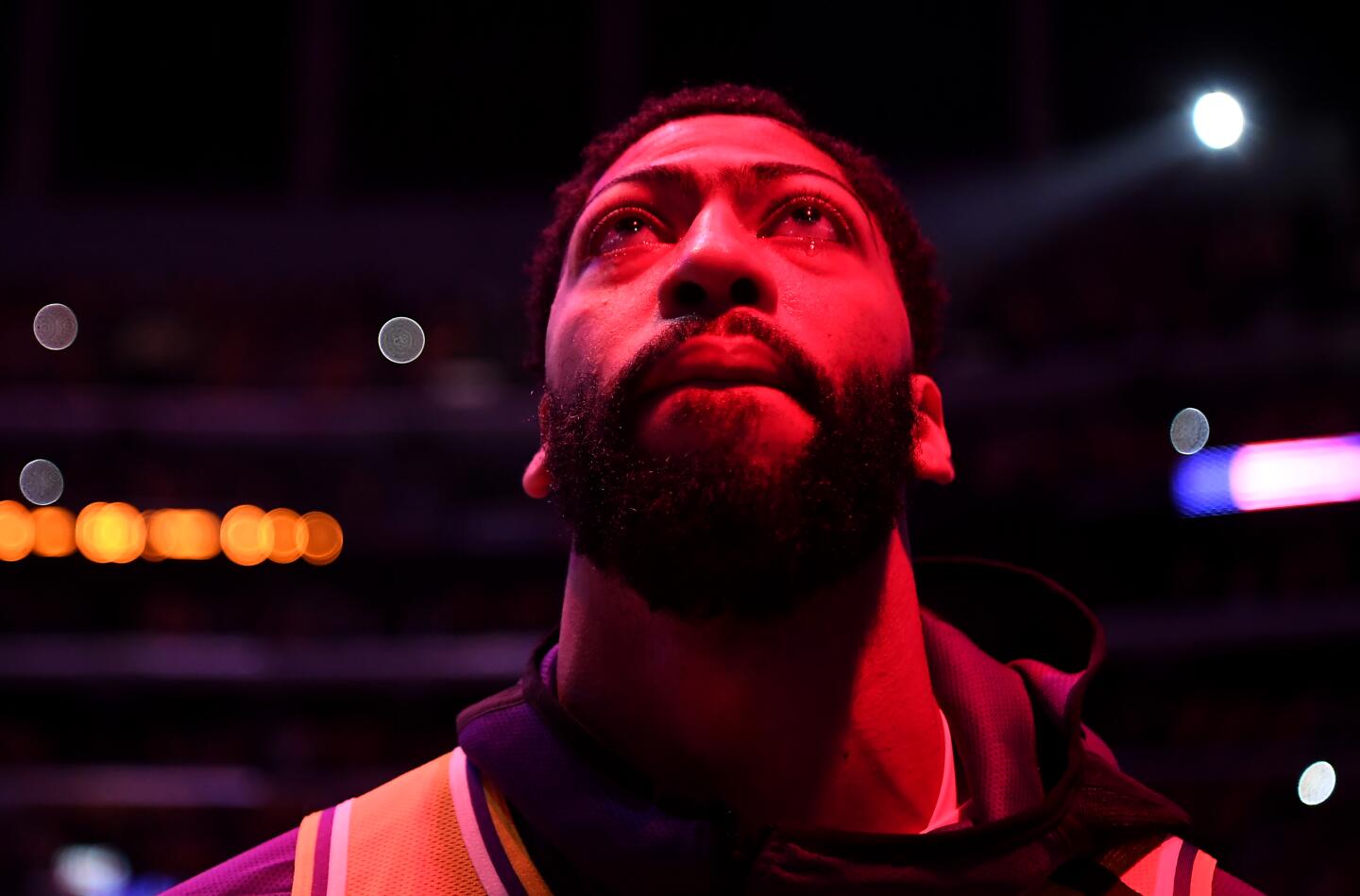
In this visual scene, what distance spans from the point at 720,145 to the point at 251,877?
1.08m

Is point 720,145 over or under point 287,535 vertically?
over

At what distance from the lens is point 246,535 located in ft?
21.5

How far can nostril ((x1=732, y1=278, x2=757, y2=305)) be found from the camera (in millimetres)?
1256

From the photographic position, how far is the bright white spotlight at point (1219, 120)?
254cm

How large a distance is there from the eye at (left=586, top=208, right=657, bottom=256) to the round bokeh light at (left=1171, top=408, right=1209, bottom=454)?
173 inches

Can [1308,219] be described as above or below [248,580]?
above

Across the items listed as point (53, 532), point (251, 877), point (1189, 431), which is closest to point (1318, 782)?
point (1189, 431)

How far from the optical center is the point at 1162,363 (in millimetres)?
5184

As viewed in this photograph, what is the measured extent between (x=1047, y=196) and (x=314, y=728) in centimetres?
534

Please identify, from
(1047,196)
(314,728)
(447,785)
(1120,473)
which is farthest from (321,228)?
(447,785)

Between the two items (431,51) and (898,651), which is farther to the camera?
(431,51)

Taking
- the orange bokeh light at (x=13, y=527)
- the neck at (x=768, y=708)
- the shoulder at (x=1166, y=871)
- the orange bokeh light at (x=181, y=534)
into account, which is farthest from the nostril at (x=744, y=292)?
the orange bokeh light at (x=13, y=527)

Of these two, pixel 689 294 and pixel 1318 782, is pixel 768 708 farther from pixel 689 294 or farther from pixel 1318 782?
pixel 1318 782

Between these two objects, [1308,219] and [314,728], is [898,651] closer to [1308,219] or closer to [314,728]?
[1308,219]
